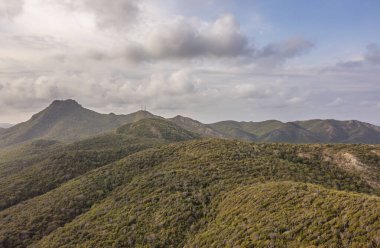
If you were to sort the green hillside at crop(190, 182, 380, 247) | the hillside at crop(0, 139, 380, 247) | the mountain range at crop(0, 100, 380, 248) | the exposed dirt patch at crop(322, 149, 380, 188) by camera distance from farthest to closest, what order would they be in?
1. the exposed dirt patch at crop(322, 149, 380, 188)
2. the hillside at crop(0, 139, 380, 247)
3. the mountain range at crop(0, 100, 380, 248)
4. the green hillside at crop(190, 182, 380, 247)

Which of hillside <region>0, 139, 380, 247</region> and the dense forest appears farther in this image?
hillside <region>0, 139, 380, 247</region>

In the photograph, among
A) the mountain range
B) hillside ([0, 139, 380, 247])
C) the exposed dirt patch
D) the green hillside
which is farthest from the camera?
the exposed dirt patch

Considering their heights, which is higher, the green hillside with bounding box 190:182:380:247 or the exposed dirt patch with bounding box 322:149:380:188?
the exposed dirt patch with bounding box 322:149:380:188

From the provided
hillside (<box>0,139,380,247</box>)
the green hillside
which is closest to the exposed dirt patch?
hillside (<box>0,139,380,247</box>)

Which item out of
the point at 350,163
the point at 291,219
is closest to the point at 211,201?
the point at 291,219

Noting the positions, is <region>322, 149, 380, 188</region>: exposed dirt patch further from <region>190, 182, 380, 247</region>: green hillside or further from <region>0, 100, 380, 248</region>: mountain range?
<region>190, 182, 380, 247</region>: green hillside

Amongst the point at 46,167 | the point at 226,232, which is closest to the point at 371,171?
the point at 226,232

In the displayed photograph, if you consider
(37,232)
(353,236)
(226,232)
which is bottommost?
(37,232)

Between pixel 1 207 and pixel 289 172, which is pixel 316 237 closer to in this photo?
pixel 289 172

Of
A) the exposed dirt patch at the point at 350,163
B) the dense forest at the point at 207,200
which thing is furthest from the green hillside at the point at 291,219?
the exposed dirt patch at the point at 350,163
